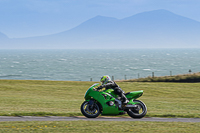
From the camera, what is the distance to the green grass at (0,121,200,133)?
9844 millimetres

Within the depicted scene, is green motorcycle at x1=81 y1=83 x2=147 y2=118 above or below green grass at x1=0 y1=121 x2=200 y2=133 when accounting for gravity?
above

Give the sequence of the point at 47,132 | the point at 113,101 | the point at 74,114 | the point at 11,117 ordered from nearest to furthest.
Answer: the point at 47,132 → the point at 113,101 → the point at 11,117 → the point at 74,114

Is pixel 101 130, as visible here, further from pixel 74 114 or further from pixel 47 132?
pixel 74 114

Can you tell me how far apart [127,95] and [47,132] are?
4138 mm

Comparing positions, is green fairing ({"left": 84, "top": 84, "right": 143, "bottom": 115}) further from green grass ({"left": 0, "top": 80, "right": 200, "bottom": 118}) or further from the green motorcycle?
green grass ({"left": 0, "top": 80, "right": 200, "bottom": 118})

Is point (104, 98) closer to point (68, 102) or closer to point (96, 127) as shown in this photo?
point (96, 127)

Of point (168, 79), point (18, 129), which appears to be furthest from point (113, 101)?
point (168, 79)

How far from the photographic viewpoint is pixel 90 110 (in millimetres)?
12031

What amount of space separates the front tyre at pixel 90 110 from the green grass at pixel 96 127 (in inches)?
27.9

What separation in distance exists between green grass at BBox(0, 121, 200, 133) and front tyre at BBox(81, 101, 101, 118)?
710mm

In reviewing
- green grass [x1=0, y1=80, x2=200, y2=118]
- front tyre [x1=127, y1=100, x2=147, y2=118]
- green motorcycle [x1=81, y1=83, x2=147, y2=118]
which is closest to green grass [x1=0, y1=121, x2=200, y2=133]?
green motorcycle [x1=81, y1=83, x2=147, y2=118]

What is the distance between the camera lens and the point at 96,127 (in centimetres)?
1030

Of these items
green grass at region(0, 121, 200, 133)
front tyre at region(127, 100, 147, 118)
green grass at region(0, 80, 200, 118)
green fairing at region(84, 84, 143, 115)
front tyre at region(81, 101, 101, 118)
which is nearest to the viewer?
green grass at region(0, 121, 200, 133)

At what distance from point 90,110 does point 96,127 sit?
5.88 ft
